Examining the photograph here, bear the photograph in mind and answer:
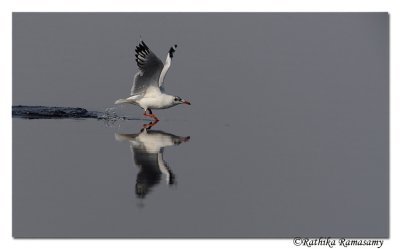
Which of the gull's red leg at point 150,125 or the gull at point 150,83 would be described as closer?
the gull at point 150,83

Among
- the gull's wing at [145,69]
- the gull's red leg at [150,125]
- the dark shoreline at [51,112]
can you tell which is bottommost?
the gull's red leg at [150,125]

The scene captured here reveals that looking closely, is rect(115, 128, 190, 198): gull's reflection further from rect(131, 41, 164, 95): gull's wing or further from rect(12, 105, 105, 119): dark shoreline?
rect(12, 105, 105, 119): dark shoreline

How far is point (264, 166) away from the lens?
8.22 meters

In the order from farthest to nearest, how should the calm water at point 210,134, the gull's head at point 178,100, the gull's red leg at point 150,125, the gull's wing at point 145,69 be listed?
the gull's head at point 178,100 → the gull's red leg at point 150,125 → the gull's wing at point 145,69 → the calm water at point 210,134

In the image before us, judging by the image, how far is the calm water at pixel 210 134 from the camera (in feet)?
21.9

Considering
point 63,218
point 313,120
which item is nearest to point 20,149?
point 63,218

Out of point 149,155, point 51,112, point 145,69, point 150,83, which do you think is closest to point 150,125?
point 150,83

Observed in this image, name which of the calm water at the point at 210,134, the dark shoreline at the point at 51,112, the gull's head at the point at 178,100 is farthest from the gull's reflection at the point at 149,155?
the dark shoreline at the point at 51,112

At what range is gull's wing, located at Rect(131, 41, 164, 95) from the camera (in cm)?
1008

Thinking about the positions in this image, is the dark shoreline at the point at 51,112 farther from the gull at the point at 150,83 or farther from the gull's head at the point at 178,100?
the gull's head at the point at 178,100

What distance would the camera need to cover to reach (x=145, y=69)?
10328 mm

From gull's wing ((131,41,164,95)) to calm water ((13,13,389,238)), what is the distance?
0.93 ft

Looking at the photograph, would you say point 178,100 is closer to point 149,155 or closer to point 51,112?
point 51,112

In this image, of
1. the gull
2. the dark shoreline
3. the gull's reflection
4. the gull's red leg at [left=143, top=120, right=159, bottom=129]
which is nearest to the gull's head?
the gull
